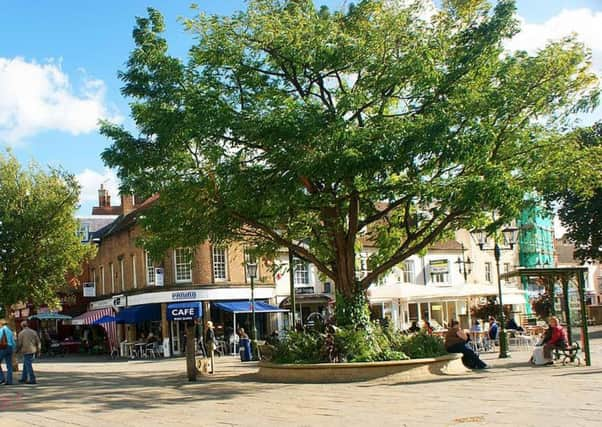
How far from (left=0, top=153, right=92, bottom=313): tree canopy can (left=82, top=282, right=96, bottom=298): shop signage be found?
16.0m

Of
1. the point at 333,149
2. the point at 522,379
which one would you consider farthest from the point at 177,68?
the point at 522,379

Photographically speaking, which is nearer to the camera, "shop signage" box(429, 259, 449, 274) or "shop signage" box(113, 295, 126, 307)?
"shop signage" box(113, 295, 126, 307)

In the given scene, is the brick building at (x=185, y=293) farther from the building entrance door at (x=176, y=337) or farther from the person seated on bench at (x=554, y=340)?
the person seated on bench at (x=554, y=340)

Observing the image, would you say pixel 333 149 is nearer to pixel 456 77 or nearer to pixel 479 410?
pixel 456 77

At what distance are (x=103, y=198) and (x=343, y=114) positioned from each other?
4398 cm

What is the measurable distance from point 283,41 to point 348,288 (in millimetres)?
6896

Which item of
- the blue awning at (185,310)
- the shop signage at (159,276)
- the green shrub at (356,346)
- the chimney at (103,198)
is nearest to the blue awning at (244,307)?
the blue awning at (185,310)

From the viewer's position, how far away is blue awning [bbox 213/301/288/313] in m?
36.2

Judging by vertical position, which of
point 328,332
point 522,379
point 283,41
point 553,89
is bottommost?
point 522,379

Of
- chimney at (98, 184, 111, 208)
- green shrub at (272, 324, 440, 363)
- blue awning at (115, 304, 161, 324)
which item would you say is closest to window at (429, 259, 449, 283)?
blue awning at (115, 304, 161, 324)

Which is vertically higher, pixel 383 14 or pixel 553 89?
pixel 383 14

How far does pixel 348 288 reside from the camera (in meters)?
19.7

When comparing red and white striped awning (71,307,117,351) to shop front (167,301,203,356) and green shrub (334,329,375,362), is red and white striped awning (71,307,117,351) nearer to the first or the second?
shop front (167,301,203,356)

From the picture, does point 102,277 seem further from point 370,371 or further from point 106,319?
point 370,371
